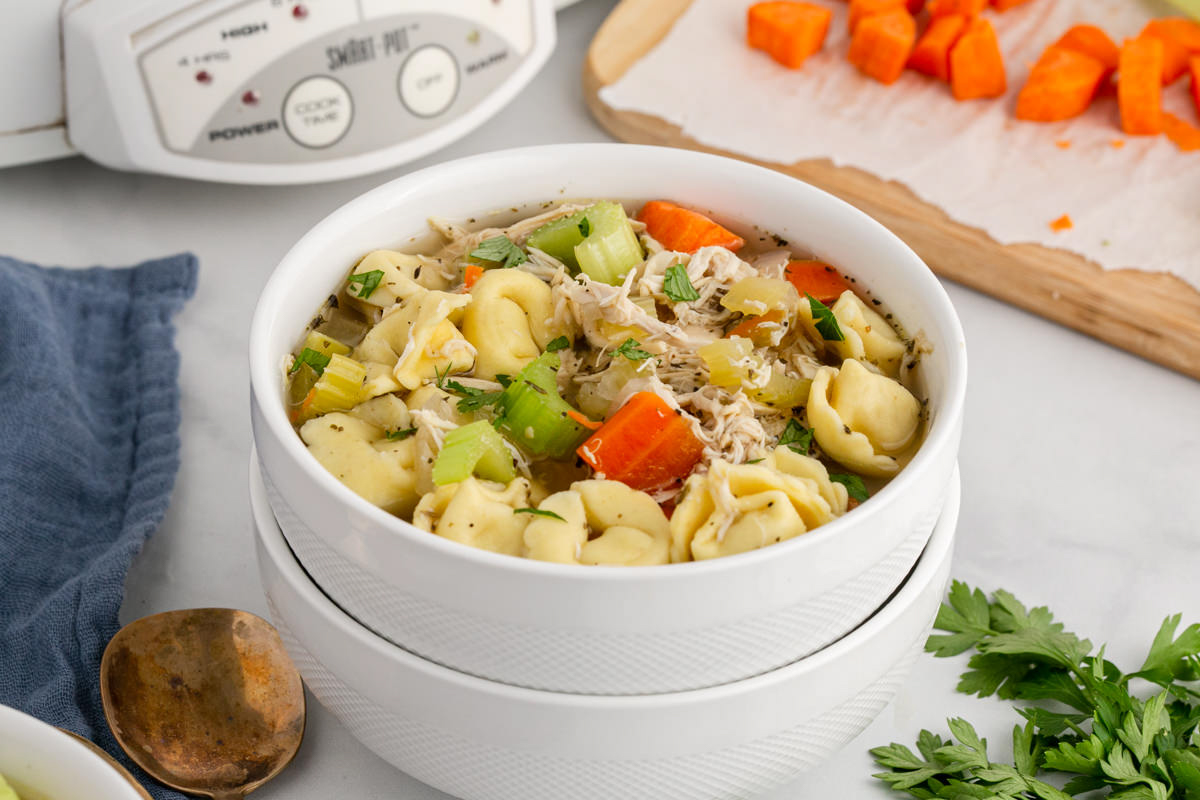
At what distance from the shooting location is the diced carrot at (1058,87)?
68.6 inches

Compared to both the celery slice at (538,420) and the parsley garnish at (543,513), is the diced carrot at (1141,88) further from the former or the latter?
the parsley garnish at (543,513)

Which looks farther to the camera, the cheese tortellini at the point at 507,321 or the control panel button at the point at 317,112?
the control panel button at the point at 317,112

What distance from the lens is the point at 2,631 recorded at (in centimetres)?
113

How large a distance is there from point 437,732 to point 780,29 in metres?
1.31

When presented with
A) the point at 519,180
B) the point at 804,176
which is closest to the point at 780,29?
the point at 804,176

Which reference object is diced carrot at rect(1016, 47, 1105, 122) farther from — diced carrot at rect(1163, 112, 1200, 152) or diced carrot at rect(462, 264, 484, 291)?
diced carrot at rect(462, 264, 484, 291)

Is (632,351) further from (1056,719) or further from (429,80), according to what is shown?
(429,80)

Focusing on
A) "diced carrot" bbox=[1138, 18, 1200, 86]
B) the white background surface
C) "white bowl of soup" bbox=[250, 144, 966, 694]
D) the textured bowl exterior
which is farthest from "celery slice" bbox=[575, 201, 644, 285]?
"diced carrot" bbox=[1138, 18, 1200, 86]

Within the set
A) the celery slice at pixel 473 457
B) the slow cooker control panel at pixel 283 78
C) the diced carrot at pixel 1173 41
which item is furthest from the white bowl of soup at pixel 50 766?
the diced carrot at pixel 1173 41

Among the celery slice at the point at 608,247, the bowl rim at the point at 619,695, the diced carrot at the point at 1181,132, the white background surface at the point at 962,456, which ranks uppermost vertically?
the celery slice at the point at 608,247

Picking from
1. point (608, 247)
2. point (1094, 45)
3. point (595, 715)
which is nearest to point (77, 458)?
point (608, 247)

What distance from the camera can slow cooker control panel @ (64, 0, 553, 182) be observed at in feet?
4.73

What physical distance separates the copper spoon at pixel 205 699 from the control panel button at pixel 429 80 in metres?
0.79

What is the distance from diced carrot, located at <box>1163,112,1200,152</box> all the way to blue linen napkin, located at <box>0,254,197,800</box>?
134 cm
